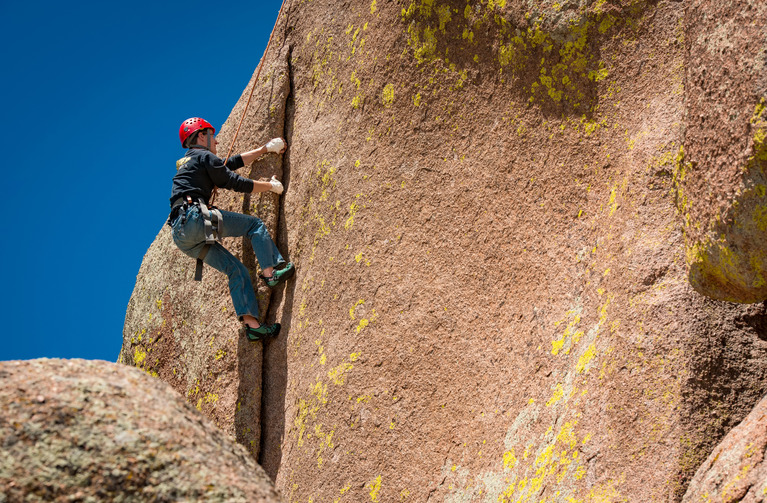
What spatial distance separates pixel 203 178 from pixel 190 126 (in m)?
0.76

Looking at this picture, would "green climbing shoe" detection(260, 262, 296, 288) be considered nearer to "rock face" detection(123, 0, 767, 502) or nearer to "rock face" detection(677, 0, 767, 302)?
"rock face" detection(123, 0, 767, 502)

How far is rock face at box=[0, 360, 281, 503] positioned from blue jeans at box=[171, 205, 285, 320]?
545 centimetres

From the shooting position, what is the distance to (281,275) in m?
8.59

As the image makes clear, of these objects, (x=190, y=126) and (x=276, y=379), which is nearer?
(x=276, y=379)

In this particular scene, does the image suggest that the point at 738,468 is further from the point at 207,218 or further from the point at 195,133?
the point at 195,133

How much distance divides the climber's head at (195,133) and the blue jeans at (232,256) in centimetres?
101

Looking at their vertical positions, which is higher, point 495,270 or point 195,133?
point 195,133

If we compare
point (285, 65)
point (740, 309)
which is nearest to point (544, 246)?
point (740, 309)

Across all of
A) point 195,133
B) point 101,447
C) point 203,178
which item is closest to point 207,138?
point 195,133

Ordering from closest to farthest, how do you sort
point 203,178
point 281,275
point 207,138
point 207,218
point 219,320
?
point 207,218
point 281,275
point 203,178
point 207,138
point 219,320

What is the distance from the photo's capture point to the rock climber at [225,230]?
855 cm

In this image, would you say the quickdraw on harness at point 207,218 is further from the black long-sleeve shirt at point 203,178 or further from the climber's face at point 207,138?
the climber's face at point 207,138

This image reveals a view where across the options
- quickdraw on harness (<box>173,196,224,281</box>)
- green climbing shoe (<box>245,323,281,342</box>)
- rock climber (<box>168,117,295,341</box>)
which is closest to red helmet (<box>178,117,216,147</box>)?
rock climber (<box>168,117,295,341</box>)

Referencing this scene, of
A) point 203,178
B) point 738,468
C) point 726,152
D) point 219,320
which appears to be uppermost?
point 203,178
